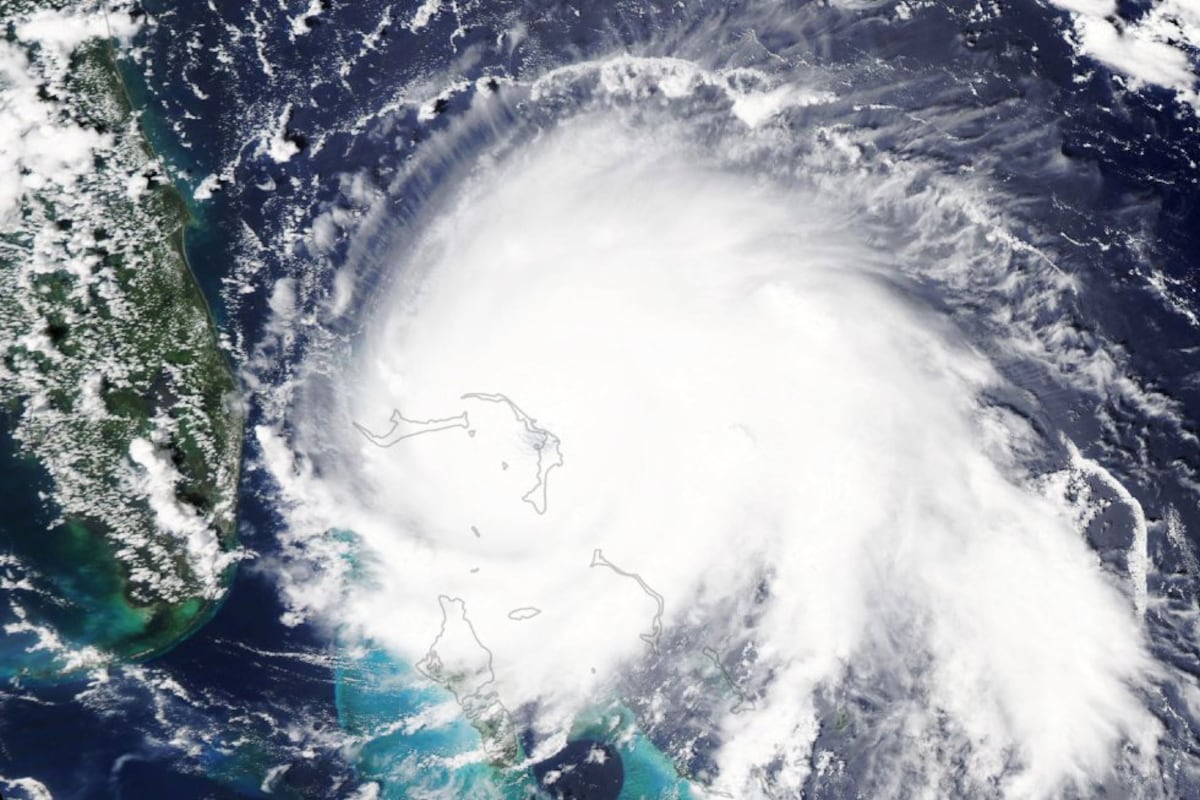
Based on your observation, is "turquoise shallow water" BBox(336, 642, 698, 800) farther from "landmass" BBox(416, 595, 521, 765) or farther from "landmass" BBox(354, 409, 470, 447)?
"landmass" BBox(354, 409, 470, 447)

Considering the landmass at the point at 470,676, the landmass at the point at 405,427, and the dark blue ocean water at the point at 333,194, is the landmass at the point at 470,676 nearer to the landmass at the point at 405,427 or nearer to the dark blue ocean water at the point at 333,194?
the dark blue ocean water at the point at 333,194

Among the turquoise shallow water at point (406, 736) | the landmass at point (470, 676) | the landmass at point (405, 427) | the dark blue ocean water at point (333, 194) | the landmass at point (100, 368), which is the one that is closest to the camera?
the landmass at point (100, 368)

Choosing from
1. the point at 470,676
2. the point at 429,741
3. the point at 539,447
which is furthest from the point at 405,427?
the point at 429,741

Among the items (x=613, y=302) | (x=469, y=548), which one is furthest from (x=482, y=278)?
(x=469, y=548)

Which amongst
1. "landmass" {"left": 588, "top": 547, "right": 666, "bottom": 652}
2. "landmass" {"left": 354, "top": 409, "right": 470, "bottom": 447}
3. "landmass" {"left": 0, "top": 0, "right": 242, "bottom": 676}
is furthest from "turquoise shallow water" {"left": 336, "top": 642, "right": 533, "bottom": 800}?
"landmass" {"left": 354, "top": 409, "right": 470, "bottom": 447}

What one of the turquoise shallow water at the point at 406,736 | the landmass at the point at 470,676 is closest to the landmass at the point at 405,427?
the landmass at the point at 470,676

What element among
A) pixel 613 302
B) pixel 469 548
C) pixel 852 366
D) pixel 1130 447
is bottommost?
pixel 469 548

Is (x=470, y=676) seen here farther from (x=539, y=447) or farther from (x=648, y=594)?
(x=539, y=447)

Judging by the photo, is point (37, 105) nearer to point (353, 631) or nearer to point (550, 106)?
point (550, 106)
